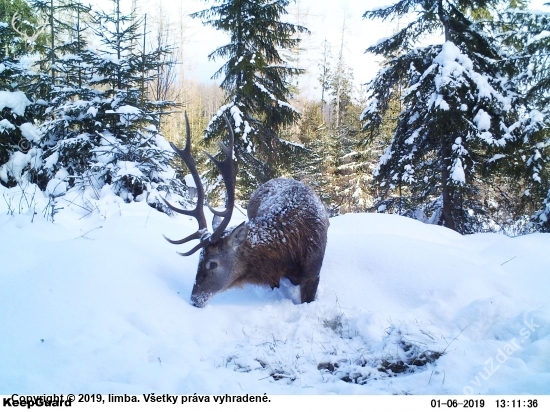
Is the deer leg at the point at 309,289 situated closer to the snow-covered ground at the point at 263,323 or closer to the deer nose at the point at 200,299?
the snow-covered ground at the point at 263,323

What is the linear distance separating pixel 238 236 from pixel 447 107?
23.5 feet

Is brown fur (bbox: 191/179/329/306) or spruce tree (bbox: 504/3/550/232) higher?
spruce tree (bbox: 504/3/550/232)

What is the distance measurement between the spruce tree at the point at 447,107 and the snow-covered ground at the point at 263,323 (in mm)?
4767

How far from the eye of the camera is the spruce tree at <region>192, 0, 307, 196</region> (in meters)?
11.9

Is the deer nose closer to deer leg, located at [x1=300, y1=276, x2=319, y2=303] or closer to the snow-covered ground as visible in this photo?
the snow-covered ground

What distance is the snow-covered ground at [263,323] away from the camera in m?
2.09

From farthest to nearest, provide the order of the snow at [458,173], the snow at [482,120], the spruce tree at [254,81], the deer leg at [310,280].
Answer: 1. the spruce tree at [254,81]
2. the snow at [458,173]
3. the snow at [482,120]
4. the deer leg at [310,280]

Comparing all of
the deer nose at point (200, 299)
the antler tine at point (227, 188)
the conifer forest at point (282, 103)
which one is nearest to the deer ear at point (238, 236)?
the antler tine at point (227, 188)

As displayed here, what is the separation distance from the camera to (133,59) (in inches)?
341

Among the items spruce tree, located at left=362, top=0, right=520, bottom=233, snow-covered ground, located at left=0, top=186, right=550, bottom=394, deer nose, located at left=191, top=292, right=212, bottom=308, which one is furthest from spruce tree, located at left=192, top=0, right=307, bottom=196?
deer nose, located at left=191, top=292, right=212, bottom=308

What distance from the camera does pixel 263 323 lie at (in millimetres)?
3221

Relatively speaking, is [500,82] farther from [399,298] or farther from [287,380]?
[287,380]

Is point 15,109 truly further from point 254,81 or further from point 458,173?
point 458,173

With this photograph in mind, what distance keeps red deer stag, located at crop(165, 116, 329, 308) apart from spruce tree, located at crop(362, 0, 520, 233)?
6422 millimetres
